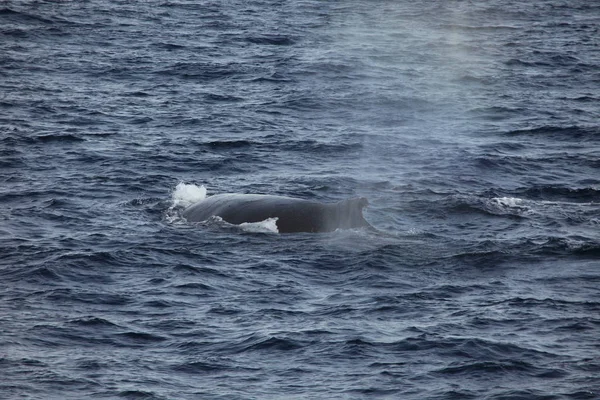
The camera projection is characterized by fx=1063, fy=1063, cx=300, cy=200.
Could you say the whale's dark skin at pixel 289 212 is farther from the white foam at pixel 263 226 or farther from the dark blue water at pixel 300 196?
the dark blue water at pixel 300 196

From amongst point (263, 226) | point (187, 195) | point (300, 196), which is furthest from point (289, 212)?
point (187, 195)

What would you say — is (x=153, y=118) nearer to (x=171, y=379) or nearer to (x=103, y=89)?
(x=103, y=89)

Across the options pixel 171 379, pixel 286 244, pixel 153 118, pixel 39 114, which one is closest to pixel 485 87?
pixel 153 118

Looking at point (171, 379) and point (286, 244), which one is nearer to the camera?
point (171, 379)

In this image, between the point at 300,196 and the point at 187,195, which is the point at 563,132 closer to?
the point at 300,196

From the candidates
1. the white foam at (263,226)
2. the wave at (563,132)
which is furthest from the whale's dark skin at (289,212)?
the wave at (563,132)

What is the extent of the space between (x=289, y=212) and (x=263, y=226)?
2.23 feet

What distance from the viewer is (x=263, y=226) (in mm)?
24188

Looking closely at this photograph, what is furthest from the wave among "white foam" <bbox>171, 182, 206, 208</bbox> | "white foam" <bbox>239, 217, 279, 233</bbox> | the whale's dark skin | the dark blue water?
"white foam" <bbox>239, 217, 279, 233</bbox>

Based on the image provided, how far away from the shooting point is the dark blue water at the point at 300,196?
17.5m

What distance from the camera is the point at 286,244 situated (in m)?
23.4

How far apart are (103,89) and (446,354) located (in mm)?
25320

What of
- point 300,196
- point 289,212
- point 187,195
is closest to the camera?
point 289,212

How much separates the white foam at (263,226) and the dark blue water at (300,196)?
0.67 feet
